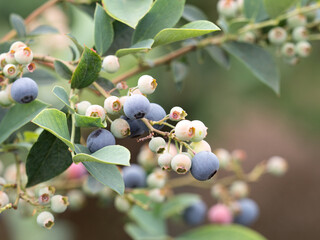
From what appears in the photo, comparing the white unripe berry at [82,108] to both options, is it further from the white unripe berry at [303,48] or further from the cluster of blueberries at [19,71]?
the white unripe berry at [303,48]

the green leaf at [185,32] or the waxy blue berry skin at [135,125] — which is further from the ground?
the green leaf at [185,32]

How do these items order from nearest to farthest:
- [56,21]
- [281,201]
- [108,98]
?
[108,98] → [56,21] → [281,201]

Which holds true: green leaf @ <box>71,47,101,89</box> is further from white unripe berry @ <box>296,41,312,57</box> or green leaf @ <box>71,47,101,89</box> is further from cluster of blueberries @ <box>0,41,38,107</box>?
white unripe berry @ <box>296,41,312,57</box>

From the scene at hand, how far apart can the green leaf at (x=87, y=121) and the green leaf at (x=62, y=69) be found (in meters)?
0.10

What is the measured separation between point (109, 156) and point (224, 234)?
0.59 metres

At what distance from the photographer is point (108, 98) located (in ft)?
1.63

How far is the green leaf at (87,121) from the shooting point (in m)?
0.48

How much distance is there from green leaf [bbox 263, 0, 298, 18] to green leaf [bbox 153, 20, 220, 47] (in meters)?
0.29

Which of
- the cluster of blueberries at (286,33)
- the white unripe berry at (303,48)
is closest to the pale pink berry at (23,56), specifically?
the cluster of blueberries at (286,33)

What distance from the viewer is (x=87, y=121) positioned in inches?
19.1

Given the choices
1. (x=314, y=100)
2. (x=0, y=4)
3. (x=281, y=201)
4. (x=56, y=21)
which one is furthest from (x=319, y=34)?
(x=281, y=201)

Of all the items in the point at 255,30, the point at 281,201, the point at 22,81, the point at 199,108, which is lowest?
the point at 281,201

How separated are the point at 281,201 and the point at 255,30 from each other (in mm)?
2706

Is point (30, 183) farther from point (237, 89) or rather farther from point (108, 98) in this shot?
point (237, 89)
